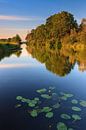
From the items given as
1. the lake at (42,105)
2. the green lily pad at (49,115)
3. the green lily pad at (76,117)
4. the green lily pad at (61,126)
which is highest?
the green lily pad at (61,126)

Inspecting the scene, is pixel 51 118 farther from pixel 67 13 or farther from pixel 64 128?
pixel 67 13

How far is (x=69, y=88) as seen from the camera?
51.5 feet

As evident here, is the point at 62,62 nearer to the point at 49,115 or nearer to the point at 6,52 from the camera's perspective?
the point at 49,115

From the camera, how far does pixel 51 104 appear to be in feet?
38.6

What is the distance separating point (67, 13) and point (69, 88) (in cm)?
6710

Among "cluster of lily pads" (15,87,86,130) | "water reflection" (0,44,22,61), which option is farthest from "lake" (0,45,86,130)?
"water reflection" (0,44,22,61)

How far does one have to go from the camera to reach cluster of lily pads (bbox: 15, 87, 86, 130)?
9.95m

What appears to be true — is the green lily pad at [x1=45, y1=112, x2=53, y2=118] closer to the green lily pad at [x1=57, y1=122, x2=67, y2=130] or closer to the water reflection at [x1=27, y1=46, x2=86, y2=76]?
the green lily pad at [x1=57, y1=122, x2=67, y2=130]

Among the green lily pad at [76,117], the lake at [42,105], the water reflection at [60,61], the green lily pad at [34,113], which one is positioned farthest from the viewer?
the water reflection at [60,61]

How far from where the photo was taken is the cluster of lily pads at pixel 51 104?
9953mm

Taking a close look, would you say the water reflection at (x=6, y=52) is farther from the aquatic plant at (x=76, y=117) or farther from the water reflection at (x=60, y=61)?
the aquatic plant at (x=76, y=117)

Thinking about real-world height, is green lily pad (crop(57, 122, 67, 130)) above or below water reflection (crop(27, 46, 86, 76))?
above

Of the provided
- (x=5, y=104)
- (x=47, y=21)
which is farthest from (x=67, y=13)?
(x=5, y=104)

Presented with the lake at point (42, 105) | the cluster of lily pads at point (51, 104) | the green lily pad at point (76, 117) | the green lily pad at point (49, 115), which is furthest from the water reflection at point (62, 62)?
the green lily pad at point (76, 117)
